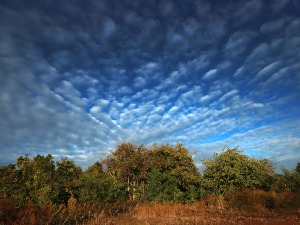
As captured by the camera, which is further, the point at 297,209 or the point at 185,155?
the point at 185,155

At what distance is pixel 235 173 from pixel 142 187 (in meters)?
14.5

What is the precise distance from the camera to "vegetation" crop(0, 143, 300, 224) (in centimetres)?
1420

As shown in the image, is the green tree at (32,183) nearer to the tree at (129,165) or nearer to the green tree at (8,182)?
the green tree at (8,182)

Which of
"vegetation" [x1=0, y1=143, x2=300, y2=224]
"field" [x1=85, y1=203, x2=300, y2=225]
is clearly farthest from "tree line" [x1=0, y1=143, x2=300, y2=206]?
"field" [x1=85, y1=203, x2=300, y2=225]

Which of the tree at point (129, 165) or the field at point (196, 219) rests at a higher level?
the tree at point (129, 165)

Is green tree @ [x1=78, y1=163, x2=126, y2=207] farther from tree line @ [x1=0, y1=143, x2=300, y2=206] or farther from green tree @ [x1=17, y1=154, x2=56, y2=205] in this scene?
green tree @ [x1=17, y1=154, x2=56, y2=205]

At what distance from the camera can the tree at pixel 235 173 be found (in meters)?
28.1

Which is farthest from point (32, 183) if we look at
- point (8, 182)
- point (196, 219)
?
point (196, 219)

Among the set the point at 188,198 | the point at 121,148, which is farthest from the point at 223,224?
the point at 121,148

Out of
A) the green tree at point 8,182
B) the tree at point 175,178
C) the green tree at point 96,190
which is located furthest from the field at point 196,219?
the tree at point 175,178

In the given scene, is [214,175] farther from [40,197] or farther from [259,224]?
[40,197]

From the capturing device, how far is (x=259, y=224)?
14.2 m

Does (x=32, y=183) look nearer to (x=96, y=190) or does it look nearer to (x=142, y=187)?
(x=96, y=190)

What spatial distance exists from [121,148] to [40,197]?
25.3 meters
